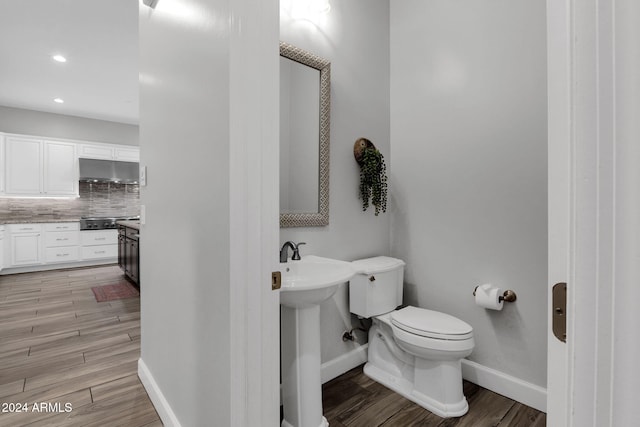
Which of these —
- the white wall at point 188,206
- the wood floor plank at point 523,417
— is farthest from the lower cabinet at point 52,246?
the wood floor plank at point 523,417

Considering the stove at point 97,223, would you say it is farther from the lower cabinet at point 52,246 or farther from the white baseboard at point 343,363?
the white baseboard at point 343,363

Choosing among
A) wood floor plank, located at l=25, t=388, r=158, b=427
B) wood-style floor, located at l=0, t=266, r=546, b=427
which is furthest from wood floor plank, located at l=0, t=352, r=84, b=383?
wood floor plank, located at l=25, t=388, r=158, b=427

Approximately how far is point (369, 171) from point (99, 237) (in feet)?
18.7

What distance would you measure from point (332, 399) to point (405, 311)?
70 cm

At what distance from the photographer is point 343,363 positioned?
7.38 feet

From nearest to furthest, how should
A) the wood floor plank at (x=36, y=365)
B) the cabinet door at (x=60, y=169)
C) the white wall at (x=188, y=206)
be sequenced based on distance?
the white wall at (x=188, y=206)
the wood floor plank at (x=36, y=365)
the cabinet door at (x=60, y=169)

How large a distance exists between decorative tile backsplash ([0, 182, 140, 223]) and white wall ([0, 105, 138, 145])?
890 millimetres

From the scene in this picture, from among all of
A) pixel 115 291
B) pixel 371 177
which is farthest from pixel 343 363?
pixel 115 291

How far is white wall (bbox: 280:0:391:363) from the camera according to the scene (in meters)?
2.13

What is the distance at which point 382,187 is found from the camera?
2.42m

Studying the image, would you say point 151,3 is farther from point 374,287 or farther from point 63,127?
point 63,127

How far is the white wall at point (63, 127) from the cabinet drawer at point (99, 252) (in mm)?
2015

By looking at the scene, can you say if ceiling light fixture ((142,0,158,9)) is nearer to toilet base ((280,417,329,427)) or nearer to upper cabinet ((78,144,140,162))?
toilet base ((280,417,329,427))

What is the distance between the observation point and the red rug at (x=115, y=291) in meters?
3.96
